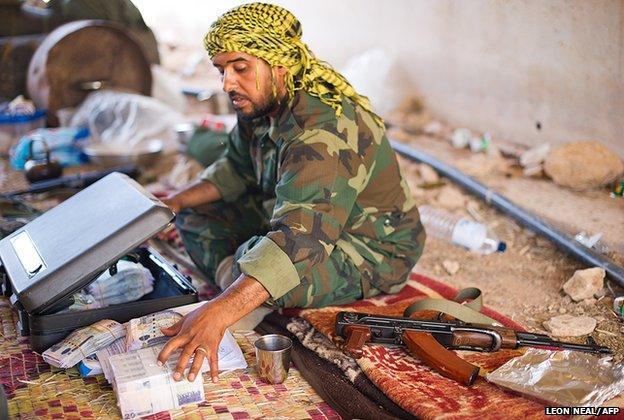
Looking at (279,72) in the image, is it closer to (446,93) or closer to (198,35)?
(446,93)

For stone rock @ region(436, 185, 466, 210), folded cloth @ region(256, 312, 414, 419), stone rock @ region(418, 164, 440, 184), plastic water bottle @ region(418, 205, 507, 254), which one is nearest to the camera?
folded cloth @ region(256, 312, 414, 419)

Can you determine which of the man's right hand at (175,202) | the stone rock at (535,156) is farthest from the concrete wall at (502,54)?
the man's right hand at (175,202)

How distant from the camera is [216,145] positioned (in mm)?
4699

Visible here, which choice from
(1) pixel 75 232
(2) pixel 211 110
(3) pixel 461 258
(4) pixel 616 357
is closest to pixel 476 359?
(4) pixel 616 357

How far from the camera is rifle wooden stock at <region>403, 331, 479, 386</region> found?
2408mm

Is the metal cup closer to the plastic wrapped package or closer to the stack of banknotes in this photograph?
the stack of banknotes

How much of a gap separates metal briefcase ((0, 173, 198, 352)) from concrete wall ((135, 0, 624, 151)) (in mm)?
2672

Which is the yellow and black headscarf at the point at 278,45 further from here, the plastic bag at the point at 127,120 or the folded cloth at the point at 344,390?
the plastic bag at the point at 127,120

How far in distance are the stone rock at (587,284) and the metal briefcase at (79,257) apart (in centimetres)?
163

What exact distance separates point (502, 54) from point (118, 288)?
322 centimetres

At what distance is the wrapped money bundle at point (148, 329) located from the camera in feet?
8.06

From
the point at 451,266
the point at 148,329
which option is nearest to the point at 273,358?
the point at 148,329

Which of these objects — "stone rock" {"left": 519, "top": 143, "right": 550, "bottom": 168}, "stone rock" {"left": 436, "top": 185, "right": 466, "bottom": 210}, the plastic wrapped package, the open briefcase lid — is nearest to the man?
the open briefcase lid

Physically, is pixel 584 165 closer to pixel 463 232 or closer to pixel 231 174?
pixel 463 232
